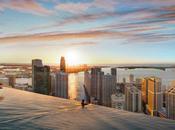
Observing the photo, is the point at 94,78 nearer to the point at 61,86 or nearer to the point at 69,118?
the point at 61,86

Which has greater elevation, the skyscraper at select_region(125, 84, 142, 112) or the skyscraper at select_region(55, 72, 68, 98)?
the skyscraper at select_region(55, 72, 68, 98)

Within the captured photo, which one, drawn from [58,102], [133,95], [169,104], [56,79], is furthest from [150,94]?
[58,102]

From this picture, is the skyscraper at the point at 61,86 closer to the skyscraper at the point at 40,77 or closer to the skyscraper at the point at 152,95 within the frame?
the skyscraper at the point at 40,77

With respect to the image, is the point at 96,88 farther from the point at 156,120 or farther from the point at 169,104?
the point at 156,120

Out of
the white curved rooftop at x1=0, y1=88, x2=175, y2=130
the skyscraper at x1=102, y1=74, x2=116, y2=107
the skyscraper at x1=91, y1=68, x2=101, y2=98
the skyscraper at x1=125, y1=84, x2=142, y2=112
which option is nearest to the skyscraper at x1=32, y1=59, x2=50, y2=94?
the skyscraper at x1=102, y1=74, x2=116, y2=107

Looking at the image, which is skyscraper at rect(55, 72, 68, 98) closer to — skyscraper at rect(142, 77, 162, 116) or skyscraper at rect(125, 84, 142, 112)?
skyscraper at rect(125, 84, 142, 112)
